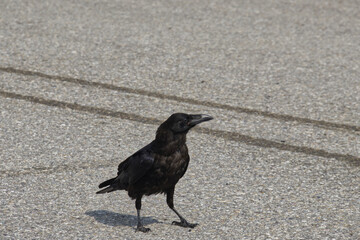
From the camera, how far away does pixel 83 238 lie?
5.16 metres

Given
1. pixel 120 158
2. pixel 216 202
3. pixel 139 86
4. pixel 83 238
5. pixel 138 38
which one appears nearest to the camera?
pixel 83 238

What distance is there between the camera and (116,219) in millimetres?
5523

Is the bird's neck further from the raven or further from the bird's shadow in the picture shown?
the bird's shadow

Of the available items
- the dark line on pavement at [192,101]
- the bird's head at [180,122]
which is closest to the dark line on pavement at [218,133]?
the dark line on pavement at [192,101]

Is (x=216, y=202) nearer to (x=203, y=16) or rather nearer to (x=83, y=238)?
(x=83, y=238)

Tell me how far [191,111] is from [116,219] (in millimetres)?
2569

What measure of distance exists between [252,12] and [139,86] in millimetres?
3976

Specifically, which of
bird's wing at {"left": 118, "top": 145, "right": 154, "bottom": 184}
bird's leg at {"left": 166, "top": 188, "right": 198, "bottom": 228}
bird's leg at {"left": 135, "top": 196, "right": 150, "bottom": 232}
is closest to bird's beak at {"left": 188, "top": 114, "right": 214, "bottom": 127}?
bird's wing at {"left": 118, "top": 145, "right": 154, "bottom": 184}

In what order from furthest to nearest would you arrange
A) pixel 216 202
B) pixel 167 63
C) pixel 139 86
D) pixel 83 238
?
pixel 167 63, pixel 139 86, pixel 216 202, pixel 83 238

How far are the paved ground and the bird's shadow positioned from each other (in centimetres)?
2

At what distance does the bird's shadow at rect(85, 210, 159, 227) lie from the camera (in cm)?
546

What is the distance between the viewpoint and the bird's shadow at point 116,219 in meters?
5.46

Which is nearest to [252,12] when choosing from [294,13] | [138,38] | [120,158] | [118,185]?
[294,13]

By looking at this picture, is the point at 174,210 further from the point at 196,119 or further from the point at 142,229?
the point at 196,119
